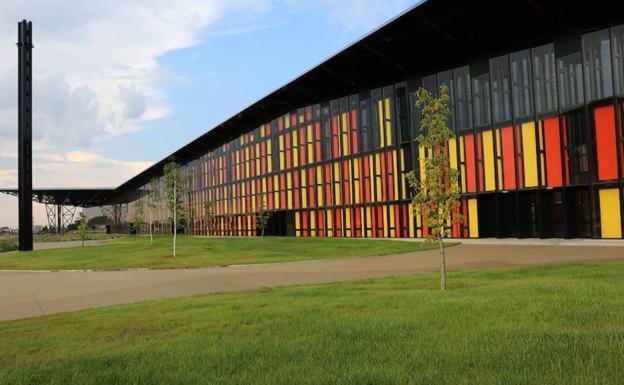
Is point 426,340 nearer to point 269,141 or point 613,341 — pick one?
point 613,341

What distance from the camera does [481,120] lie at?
3503cm

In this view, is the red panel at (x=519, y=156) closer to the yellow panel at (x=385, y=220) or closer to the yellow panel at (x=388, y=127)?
the yellow panel at (x=388, y=127)

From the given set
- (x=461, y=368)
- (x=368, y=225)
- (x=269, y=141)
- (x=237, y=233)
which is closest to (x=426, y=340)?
(x=461, y=368)

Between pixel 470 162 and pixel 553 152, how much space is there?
6.08 metres

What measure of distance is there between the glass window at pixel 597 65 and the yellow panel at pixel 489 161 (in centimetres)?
693

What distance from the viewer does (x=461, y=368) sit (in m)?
5.31

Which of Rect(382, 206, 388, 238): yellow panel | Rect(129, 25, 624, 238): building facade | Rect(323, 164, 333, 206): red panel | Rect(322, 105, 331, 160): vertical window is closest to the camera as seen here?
Rect(129, 25, 624, 238): building facade

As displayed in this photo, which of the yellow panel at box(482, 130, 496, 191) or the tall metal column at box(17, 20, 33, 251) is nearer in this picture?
the yellow panel at box(482, 130, 496, 191)

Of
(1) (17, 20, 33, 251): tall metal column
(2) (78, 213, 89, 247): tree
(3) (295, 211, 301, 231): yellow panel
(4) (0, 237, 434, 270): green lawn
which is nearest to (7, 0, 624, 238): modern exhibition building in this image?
(3) (295, 211, 301, 231): yellow panel

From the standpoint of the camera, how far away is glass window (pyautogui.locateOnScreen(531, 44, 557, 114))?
101 feet

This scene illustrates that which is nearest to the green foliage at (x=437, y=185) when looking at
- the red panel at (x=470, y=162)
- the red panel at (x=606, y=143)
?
the red panel at (x=606, y=143)

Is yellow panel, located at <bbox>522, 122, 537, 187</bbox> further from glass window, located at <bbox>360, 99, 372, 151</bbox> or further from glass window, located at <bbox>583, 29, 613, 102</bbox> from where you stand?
glass window, located at <bbox>360, 99, 372, 151</bbox>

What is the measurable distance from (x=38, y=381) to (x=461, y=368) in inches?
182

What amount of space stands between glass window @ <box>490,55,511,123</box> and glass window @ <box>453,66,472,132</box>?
194 cm
